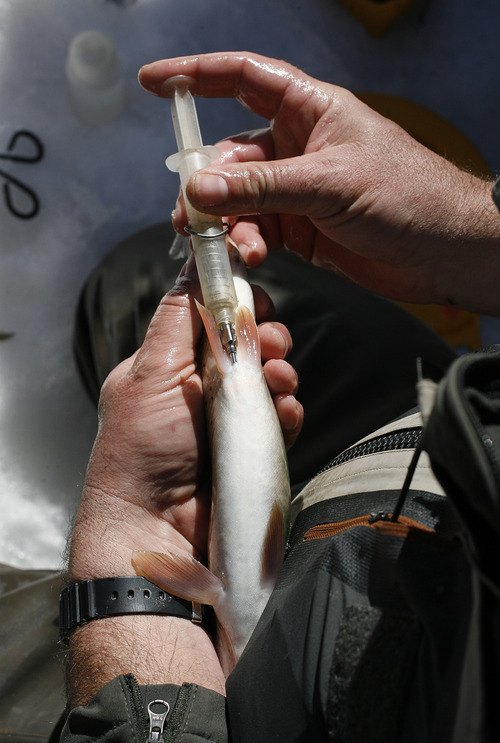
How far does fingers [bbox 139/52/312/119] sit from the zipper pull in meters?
1.46

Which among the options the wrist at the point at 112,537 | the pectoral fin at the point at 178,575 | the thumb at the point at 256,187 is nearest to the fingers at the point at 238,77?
the thumb at the point at 256,187

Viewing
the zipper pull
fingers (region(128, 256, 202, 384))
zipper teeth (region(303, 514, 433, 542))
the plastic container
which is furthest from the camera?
the plastic container

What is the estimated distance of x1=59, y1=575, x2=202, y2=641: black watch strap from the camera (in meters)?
1.26

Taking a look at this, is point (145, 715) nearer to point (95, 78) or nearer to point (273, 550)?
point (273, 550)

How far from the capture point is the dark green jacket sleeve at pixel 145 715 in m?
1.01

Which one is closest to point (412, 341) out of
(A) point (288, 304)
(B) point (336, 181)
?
(A) point (288, 304)

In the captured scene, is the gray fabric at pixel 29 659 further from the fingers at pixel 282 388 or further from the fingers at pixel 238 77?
the fingers at pixel 238 77

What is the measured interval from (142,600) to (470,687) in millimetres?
814

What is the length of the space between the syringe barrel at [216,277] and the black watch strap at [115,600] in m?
0.61

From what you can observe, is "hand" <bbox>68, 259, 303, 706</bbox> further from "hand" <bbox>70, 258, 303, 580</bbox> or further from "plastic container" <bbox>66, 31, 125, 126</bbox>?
"plastic container" <bbox>66, 31, 125, 126</bbox>

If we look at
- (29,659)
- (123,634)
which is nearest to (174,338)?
(123,634)

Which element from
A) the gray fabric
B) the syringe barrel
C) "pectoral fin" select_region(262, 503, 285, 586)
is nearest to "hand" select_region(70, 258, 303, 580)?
the syringe barrel

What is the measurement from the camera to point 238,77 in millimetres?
1752

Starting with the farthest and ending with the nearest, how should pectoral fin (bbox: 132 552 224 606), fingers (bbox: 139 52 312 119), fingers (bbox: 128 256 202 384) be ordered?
1. fingers (bbox: 139 52 312 119)
2. fingers (bbox: 128 256 202 384)
3. pectoral fin (bbox: 132 552 224 606)
